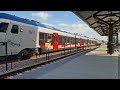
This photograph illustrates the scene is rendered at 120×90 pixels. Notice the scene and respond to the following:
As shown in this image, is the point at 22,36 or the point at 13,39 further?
the point at 22,36

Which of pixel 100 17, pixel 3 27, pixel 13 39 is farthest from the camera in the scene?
pixel 100 17

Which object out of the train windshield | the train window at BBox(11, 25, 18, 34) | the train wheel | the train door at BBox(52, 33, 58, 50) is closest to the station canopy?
the train door at BBox(52, 33, 58, 50)

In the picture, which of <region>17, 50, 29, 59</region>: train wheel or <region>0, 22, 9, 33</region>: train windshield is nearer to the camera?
<region>0, 22, 9, 33</region>: train windshield

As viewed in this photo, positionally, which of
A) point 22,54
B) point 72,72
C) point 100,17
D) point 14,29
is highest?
point 100,17

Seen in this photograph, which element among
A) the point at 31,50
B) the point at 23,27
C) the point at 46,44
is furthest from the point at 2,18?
the point at 46,44

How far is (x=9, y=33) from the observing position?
15.7 metres

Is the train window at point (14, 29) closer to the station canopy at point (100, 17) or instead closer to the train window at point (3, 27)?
the train window at point (3, 27)

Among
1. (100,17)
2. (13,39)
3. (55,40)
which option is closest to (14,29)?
(13,39)

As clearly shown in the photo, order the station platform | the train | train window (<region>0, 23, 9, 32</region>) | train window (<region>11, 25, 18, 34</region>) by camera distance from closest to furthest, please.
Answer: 1. the station platform
2. train window (<region>0, 23, 9, 32</region>)
3. the train
4. train window (<region>11, 25, 18, 34</region>)

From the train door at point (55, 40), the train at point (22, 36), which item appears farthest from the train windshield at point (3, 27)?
the train door at point (55, 40)

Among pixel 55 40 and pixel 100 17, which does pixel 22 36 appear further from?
pixel 100 17

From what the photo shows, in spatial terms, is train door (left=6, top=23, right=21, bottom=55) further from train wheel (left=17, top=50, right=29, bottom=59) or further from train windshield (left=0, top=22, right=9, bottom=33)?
train wheel (left=17, top=50, right=29, bottom=59)
